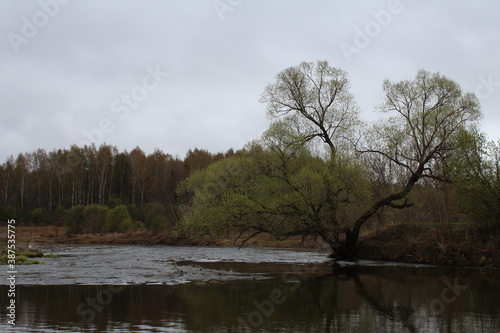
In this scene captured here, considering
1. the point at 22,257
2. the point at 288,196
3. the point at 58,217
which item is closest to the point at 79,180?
the point at 58,217

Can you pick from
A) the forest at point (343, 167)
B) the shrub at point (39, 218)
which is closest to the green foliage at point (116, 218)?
the shrub at point (39, 218)

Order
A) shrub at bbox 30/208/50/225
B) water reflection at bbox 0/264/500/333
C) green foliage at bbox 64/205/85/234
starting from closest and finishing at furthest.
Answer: water reflection at bbox 0/264/500/333 < green foliage at bbox 64/205/85/234 < shrub at bbox 30/208/50/225

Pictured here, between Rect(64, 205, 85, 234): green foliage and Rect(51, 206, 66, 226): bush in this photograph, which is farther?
Rect(51, 206, 66, 226): bush

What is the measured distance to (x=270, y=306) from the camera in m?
16.3

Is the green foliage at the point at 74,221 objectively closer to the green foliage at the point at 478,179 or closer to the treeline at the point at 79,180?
the treeline at the point at 79,180

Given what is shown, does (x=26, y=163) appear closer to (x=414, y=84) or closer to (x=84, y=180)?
(x=84, y=180)

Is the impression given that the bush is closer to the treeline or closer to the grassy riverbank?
the treeline

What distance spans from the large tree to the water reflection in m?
11.8

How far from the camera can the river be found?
43.2 feet

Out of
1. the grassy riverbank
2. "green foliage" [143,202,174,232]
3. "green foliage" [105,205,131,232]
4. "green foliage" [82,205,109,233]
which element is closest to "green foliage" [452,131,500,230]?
the grassy riverbank

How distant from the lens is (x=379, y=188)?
49.8 m

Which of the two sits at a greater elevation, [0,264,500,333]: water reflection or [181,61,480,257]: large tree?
[181,61,480,257]: large tree

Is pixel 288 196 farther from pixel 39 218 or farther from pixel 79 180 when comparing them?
pixel 79 180

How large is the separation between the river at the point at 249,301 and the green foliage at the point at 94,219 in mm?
53132
